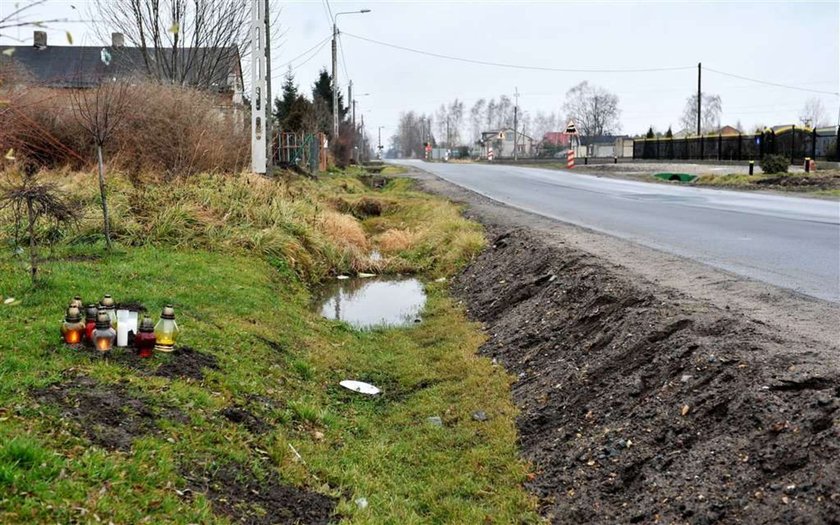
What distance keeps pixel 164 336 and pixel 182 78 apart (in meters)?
22.4

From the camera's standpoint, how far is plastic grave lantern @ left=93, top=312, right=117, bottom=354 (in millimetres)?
5801

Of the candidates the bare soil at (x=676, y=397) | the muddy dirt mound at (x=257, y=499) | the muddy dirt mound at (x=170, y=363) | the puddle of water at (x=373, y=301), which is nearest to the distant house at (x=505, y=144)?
the puddle of water at (x=373, y=301)

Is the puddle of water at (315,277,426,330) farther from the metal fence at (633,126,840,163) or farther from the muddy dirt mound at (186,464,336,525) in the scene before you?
the metal fence at (633,126,840,163)

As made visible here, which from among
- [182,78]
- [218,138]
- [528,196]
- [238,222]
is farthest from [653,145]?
[238,222]

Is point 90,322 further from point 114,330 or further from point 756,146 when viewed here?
point 756,146

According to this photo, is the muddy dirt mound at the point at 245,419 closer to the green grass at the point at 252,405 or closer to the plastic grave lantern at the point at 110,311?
the green grass at the point at 252,405

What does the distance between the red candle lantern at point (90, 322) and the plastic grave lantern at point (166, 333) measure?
1.65 feet

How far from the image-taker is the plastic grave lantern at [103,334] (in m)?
5.80

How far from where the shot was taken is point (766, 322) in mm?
6137

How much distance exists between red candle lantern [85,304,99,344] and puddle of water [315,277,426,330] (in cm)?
491

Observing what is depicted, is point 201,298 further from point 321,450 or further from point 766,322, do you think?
point 766,322

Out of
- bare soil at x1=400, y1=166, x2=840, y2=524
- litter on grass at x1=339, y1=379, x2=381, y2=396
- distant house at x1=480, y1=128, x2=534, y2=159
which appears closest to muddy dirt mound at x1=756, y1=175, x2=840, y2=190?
bare soil at x1=400, y1=166, x2=840, y2=524

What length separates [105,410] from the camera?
4680 millimetres

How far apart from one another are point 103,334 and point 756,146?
39.9 meters
